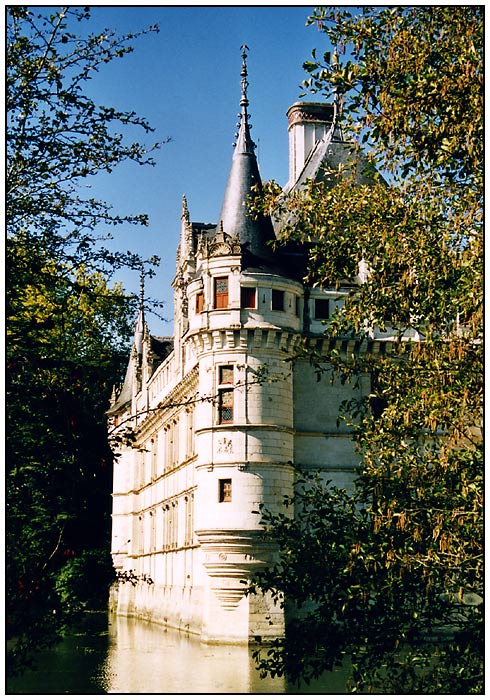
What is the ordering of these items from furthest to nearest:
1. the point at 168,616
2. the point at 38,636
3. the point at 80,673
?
1. the point at 168,616
2. the point at 80,673
3. the point at 38,636

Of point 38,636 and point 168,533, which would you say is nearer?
point 38,636

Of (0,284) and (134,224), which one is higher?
(134,224)

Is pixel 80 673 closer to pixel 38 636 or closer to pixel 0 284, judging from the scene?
pixel 38 636

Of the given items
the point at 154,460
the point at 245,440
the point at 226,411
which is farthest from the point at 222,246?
the point at 154,460

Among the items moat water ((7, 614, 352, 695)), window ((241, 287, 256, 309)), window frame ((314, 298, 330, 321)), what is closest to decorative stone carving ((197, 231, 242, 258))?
window ((241, 287, 256, 309))

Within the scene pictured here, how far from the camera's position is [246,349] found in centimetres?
3006

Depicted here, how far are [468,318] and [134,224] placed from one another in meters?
3.86

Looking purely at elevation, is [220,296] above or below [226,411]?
above

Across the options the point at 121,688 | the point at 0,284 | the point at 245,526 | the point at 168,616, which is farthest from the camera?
the point at 168,616

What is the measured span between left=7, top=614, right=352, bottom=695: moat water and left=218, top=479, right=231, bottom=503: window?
4.13 meters

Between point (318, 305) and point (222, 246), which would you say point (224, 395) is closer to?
point (222, 246)

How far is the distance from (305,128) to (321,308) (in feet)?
35.7

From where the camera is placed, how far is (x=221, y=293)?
100 feet

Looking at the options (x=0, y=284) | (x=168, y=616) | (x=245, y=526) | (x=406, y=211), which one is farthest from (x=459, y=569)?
(x=168, y=616)
